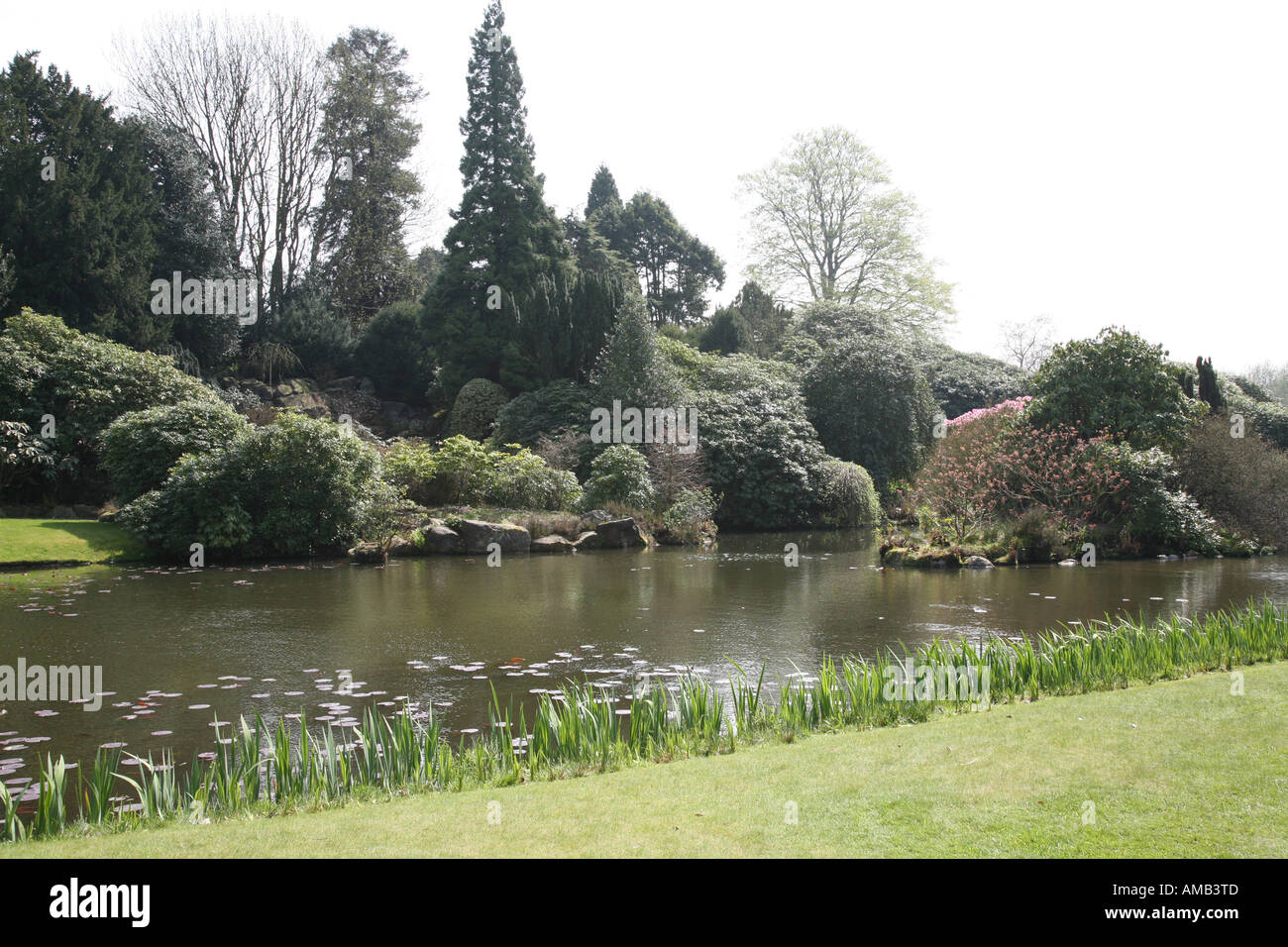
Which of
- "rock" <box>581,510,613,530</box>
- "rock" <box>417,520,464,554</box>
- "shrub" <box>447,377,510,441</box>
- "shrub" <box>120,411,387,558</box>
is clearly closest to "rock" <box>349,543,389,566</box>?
"shrub" <box>120,411,387,558</box>

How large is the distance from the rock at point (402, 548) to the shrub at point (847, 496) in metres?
11.9

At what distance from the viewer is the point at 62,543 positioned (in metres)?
15.8

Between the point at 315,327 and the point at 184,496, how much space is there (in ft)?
50.7

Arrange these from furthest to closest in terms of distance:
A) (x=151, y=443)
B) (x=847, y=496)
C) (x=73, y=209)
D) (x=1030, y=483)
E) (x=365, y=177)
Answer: (x=365, y=177) → (x=847, y=496) → (x=73, y=209) → (x=1030, y=483) → (x=151, y=443)

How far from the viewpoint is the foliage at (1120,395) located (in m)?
17.8

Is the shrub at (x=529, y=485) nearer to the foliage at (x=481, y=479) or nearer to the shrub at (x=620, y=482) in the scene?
the foliage at (x=481, y=479)

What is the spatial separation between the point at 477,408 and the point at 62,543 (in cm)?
1297

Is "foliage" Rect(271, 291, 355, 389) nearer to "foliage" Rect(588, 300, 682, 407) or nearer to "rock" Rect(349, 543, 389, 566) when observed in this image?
"foliage" Rect(588, 300, 682, 407)

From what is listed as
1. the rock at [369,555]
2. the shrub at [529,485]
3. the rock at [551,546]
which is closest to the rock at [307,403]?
the shrub at [529,485]

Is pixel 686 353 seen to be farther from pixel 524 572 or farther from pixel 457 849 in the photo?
pixel 457 849

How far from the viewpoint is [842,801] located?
13.3 ft

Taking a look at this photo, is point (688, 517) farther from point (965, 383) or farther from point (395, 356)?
point (965, 383)

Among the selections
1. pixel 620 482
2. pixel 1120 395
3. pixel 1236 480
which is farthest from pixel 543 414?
pixel 1236 480

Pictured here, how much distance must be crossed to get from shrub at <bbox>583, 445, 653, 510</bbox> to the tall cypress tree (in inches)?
326
